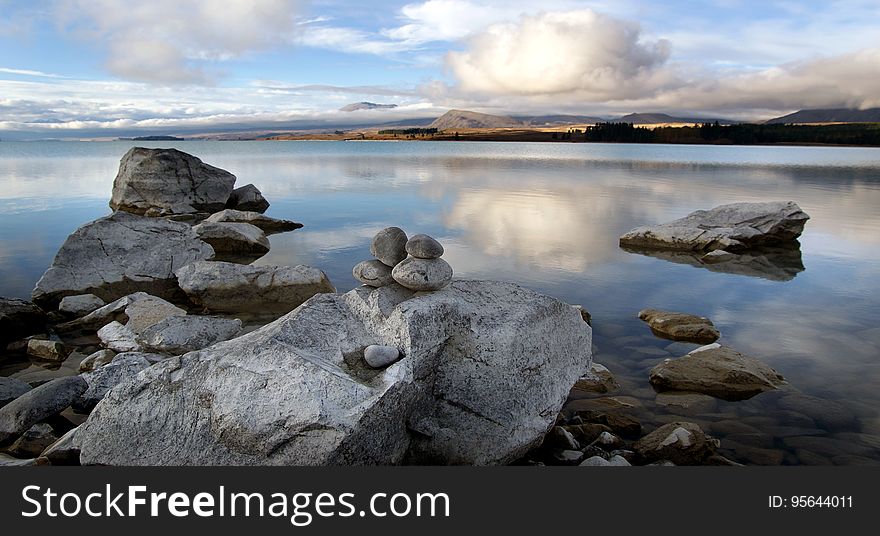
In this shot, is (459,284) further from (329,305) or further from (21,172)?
(21,172)

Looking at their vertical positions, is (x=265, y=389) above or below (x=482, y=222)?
above

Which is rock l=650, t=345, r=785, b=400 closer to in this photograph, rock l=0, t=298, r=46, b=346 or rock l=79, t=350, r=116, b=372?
rock l=79, t=350, r=116, b=372

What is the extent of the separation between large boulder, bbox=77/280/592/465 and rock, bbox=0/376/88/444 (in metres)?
1.71

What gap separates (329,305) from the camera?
7070 mm

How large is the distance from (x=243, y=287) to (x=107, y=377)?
5.20 meters

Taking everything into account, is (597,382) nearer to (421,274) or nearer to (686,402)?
(686,402)

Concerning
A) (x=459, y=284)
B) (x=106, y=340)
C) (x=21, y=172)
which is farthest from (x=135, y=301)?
(x=21, y=172)

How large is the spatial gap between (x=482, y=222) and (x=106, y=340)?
60.1 feet

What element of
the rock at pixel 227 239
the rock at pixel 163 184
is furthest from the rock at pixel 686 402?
the rock at pixel 163 184

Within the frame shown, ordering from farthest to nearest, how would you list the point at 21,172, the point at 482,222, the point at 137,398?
the point at 21,172, the point at 482,222, the point at 137,398

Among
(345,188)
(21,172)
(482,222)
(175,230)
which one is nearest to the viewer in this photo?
(175,230)

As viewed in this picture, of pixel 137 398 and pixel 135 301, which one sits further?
pixel 135 301

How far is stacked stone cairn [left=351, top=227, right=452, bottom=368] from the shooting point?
23.9 feet

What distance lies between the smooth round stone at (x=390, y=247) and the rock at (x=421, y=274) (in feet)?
0.94
